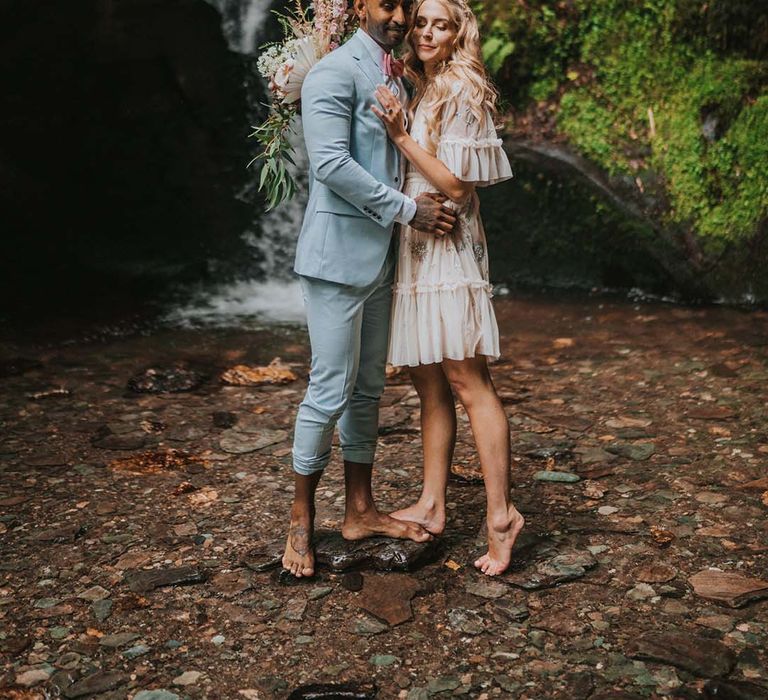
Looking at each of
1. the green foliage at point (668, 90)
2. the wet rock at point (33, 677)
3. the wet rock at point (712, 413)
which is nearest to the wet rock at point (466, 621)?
the wet rock at point (33, 677)

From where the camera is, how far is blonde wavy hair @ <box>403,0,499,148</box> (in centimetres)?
338

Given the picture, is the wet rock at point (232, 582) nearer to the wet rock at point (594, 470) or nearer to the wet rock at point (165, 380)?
the wet rock at point (594, 470)


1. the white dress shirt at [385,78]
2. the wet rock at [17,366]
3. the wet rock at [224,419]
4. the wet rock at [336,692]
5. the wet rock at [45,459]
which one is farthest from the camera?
the wet rock at [17,366]

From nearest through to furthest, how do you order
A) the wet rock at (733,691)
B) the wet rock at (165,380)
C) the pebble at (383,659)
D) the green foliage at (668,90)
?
the wet rock at (733,691) < the pebble at (383,659) < the wet rock at (165,380) < the green foliage at (668,90)

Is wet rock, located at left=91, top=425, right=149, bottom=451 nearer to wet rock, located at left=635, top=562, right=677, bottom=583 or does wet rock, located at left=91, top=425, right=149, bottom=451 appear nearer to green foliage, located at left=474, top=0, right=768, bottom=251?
wet rock, located at left=635, top=562, right=677, bottom=583

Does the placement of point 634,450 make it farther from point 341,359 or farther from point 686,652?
point 341,359

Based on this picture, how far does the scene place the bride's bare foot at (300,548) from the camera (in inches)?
145

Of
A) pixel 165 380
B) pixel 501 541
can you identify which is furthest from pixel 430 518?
pixel 165 380

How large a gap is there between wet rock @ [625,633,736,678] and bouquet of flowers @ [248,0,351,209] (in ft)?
6.86

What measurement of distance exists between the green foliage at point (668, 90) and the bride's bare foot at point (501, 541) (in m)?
4.84

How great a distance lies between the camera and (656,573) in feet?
11.9

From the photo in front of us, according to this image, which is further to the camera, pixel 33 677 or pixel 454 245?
pixel 454 245

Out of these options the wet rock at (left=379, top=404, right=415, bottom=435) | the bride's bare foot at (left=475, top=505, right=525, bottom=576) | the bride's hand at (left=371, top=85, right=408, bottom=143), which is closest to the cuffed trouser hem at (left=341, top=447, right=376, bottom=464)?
the bride's bare foot at (left=475, top=505, right=525, bottom=576)

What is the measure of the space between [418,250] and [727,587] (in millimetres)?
1733
